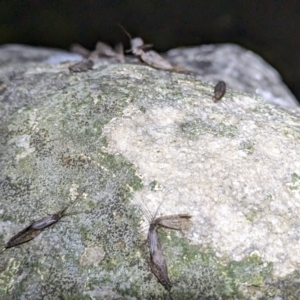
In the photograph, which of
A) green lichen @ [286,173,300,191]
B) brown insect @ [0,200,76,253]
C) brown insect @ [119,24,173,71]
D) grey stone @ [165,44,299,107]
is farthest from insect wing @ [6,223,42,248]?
grey stone @ [165,44,299,107]

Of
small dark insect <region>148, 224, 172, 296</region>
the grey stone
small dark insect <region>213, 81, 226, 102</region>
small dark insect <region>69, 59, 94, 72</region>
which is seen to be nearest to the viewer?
small dark insect <region>148, 224, 172, 296</region>

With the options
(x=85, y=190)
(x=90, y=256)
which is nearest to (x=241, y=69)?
(x=85, y=190)

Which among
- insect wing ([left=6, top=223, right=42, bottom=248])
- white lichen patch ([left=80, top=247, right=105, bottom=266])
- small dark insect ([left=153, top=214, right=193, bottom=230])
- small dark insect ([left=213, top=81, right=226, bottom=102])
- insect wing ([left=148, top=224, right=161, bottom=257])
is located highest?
small dark insect ([left=213, top=81, right=226, bottom=102])

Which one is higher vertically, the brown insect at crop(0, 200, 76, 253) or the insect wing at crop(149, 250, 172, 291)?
the insect wing at crop(149, 250, 172, 291)

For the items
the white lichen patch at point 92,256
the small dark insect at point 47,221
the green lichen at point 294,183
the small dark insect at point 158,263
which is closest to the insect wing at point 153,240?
the small dark insect at point 158,263

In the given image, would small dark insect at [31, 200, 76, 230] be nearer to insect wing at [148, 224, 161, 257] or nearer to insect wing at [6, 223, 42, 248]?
insect wing at [6, 223, 42, 248]

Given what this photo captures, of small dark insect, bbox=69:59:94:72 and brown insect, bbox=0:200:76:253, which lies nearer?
brown insect, bbox=0:200:76:253

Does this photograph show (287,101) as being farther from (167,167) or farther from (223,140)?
(167,167)
